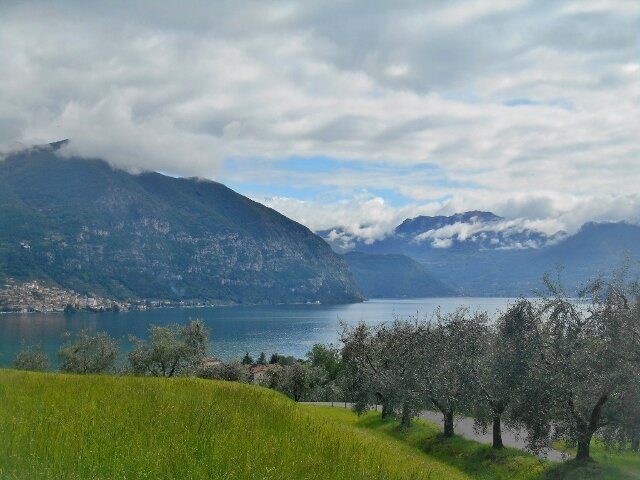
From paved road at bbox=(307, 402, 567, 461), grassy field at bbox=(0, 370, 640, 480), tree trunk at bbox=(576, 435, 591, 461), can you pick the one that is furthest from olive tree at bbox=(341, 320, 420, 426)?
grassy field at bbox=(0, 370, 640, 480)

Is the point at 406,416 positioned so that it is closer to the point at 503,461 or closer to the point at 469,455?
the point at 469,455

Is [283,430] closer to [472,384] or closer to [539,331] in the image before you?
[539,331]

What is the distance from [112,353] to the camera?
269ft

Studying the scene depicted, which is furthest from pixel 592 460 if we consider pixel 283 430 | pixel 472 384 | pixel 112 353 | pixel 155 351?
pixel 112 353

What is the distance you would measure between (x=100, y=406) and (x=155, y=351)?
6696 centimetres

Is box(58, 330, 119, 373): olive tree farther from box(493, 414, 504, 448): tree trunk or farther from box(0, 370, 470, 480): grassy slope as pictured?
box(0, 370, 470, 480): grassy slope

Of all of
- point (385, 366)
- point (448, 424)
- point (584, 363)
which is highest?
point (584, 363)

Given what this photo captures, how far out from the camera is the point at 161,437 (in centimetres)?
1057

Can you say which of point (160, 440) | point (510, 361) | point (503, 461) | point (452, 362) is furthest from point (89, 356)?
point (160, 440)

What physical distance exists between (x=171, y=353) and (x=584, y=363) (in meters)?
60.0

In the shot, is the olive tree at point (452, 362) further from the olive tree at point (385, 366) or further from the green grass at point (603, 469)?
the green grass at point (603, 469)

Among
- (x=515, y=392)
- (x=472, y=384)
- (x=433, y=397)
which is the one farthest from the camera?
(x=433, y=397)

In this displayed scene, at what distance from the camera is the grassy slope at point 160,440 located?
329 inches

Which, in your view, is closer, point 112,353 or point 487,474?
point 487,474
